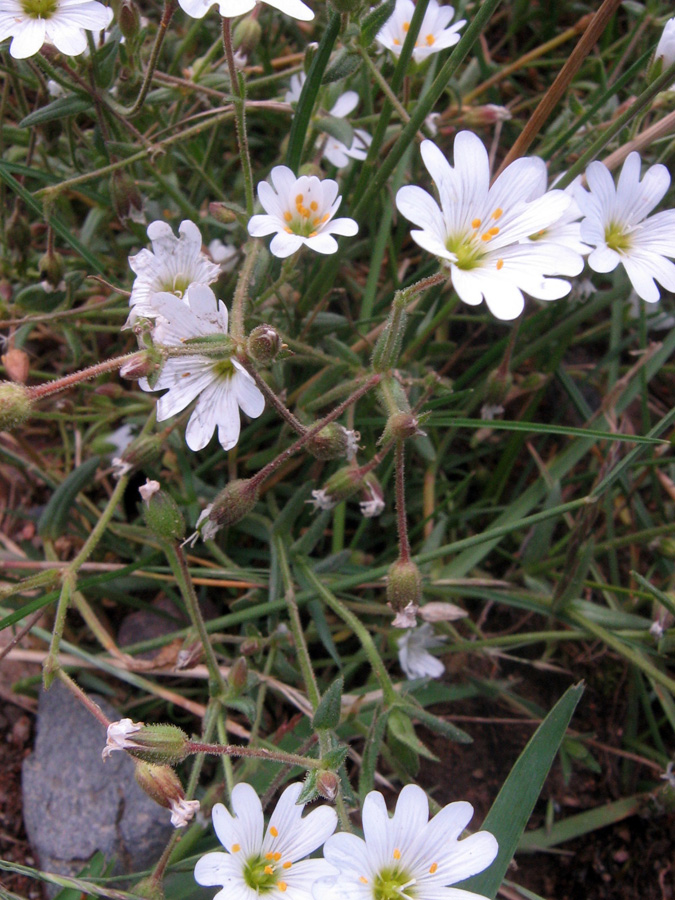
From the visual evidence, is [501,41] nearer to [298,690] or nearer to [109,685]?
[298,690]

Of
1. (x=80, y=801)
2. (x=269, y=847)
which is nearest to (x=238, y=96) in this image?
(x=269, y=847)

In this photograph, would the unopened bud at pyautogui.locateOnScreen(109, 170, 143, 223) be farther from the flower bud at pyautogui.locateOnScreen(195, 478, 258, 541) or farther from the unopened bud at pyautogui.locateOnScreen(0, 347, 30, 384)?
the flower bud at pyautogui.locateOnScreen(195, 478, 258, 541)

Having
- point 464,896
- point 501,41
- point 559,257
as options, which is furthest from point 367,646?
point 501,41

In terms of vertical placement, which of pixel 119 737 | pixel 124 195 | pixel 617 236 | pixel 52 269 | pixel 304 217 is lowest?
pixel 119 737

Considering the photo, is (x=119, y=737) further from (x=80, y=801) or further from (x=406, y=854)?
(x=80, y=801)

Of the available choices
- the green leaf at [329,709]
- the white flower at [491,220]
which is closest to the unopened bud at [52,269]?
the white flower at [491,220]
